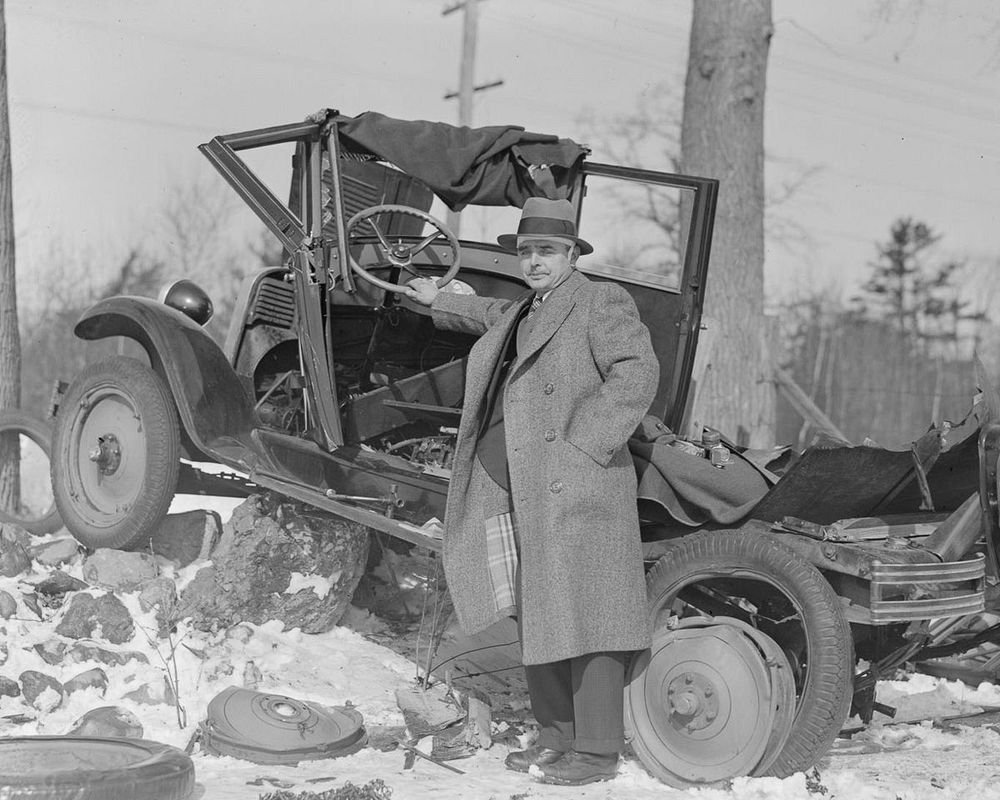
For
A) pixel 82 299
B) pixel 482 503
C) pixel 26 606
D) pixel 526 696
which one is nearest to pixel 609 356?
pixel 482 503

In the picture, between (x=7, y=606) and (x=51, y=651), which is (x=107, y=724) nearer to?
(x=51, y=651)

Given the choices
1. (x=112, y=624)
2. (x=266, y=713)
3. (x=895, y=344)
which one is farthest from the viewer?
(x=895, y=344)

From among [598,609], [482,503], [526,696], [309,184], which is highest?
[309,184]

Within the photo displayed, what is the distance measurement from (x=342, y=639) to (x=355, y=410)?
108 centimetres

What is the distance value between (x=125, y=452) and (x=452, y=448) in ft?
5.29

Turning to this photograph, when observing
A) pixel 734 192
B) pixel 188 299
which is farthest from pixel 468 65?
pixel 188 299

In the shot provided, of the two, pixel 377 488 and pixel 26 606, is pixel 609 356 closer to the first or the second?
pixel 377 488

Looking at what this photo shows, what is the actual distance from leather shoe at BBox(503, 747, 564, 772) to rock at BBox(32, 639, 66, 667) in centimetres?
183

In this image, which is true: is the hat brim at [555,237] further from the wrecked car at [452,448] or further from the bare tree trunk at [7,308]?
the bare tree trunk at [7,308]

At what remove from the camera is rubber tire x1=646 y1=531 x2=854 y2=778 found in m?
3.50

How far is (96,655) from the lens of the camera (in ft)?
14.9

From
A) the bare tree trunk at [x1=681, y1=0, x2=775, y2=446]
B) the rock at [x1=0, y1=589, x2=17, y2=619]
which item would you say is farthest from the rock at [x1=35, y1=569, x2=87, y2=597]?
the bare tree trunk at [x1=681, y1=0, x2=775, y2=446]

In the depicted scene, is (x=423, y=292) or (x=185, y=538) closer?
(x=423, y=292)

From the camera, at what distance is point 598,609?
382 cm
